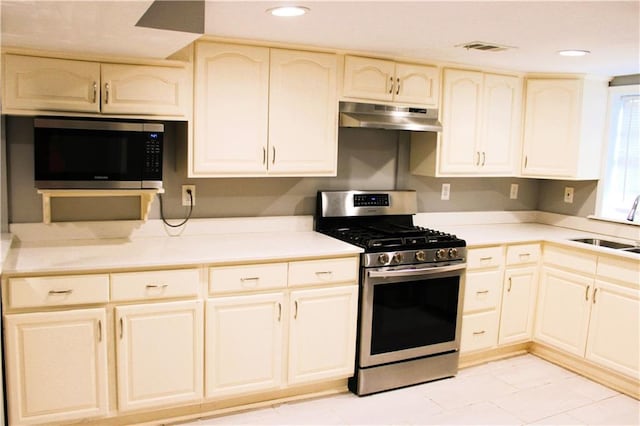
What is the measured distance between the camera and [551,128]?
398cm

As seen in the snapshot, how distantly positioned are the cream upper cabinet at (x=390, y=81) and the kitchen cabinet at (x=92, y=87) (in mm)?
994

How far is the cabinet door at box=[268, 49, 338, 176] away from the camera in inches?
123

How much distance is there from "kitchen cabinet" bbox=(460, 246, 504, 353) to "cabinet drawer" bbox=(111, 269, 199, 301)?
1.75 metres

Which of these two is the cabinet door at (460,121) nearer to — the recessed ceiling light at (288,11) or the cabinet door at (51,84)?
the recessed ceiling light at (288,11)

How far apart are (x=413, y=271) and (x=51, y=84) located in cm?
213

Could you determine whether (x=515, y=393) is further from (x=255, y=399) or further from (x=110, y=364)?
(x=110, y=364)

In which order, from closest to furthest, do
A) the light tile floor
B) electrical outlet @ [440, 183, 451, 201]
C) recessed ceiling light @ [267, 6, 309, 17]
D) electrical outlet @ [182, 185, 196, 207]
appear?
recessed ceiling light @ [267, 6, 309, 17] → the light tile floor → electrical outlet @ [182, 185, 196, 207] → electrical outlet @ [440, 183, 451, 201]

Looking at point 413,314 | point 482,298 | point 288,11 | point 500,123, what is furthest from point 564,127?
point 288,11

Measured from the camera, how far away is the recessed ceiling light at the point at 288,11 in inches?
91.4

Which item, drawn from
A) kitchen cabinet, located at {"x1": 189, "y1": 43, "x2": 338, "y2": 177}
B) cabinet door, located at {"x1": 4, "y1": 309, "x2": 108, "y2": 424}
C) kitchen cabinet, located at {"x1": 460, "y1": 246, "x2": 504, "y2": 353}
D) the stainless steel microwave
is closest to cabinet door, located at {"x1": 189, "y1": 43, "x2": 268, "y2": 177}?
kitchen cabinet, located at {"x1": 189, "y1": 43, "x2": 338, "y2": 177}

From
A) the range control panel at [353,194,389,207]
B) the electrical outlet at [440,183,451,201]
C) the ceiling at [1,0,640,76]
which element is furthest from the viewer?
the electrical outlet at [440,183,451,201]

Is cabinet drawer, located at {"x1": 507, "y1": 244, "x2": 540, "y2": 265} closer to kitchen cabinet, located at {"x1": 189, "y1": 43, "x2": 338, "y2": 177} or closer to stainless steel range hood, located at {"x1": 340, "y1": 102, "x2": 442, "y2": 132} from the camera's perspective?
stainless steel range hood, located at {"x1": 340, "y1": 102, "x2": 442, "y2": 132}

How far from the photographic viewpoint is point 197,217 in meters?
3.29

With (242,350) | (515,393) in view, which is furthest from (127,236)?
(515,393)
